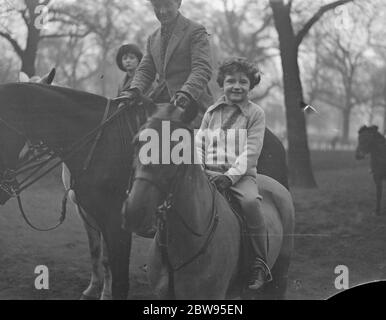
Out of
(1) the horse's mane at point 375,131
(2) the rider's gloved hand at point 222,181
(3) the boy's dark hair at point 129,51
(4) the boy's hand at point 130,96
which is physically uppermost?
(3) the boy's dark hair at point 129,51

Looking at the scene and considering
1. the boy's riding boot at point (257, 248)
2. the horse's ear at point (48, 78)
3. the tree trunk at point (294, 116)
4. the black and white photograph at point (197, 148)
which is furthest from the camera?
the tree trunk at point (294, 116)

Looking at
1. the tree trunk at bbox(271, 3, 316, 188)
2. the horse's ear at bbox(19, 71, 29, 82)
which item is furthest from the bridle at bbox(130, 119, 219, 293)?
the horse's ear at bbox(19, 71, 29, 82)

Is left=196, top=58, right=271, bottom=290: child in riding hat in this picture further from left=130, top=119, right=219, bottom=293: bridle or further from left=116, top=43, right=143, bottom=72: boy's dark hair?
left=116, top=43, right=143, bottom=72: boy's dark hair

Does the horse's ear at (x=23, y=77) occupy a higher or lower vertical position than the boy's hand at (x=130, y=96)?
higher

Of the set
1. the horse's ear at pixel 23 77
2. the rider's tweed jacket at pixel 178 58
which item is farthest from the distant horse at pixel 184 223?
the horse's ear at pixel 23 77

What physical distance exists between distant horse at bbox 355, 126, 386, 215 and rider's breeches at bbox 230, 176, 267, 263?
121 cm

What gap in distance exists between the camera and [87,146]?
2.94 meters

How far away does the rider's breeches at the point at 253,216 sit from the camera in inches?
97.0

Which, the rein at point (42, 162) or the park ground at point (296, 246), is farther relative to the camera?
the park ground at point (296, 246)

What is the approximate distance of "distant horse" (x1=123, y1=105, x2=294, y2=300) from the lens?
1.88 metres

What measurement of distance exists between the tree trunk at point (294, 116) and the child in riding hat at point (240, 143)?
34.8 inches

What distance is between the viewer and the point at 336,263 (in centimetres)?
308

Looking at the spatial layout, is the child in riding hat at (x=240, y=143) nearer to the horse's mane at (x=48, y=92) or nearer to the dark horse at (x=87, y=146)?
the dark horse at (x=87, y=146)
